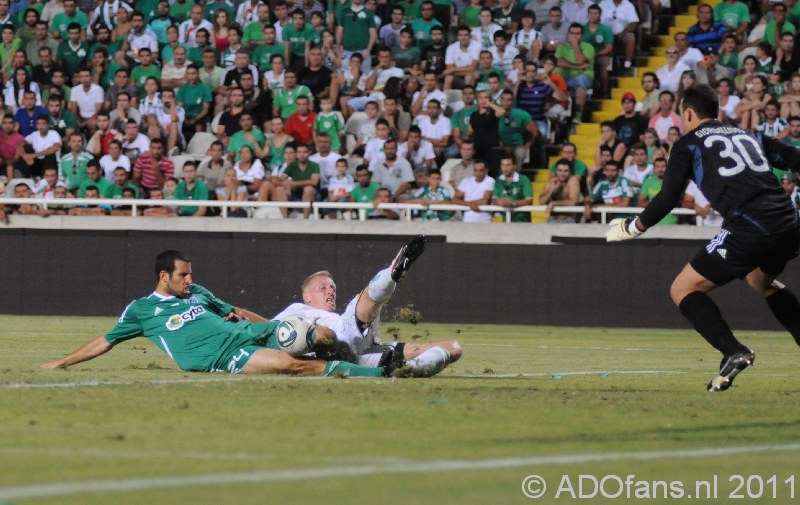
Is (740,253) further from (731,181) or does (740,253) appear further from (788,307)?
(788,307)

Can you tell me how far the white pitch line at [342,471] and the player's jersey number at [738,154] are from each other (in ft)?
10.1

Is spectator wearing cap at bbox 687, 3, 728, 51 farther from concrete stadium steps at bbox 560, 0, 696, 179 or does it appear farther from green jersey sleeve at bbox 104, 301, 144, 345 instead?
green jersey sleeve at bbox 104, 301, 144, 345

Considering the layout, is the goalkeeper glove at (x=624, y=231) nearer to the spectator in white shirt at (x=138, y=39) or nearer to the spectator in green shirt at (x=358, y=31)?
the spectator in green shirt at (x=358, y=31)

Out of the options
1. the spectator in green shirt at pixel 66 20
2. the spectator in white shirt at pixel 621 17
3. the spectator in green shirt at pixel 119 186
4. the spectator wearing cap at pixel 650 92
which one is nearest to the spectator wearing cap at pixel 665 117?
the spectator wearing cap at pixel 650 92

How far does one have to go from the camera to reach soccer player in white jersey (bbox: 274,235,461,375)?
420 inches

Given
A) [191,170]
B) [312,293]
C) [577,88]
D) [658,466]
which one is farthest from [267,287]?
[658,466]

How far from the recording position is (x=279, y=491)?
5488mm

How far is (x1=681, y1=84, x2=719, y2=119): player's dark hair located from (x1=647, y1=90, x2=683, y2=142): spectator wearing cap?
11.5 meters

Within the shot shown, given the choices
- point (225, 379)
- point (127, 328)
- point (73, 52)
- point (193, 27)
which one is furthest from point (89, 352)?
point (73, 52)

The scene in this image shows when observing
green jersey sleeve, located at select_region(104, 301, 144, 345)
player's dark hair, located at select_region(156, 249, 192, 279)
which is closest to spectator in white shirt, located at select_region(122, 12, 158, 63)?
player's dark hair, located at select_region(156, 249, 192, 279)

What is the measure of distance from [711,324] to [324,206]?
12734mm

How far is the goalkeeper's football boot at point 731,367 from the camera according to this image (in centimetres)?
943

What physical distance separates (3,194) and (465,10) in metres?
8.29

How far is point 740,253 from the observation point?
9.79 metres
